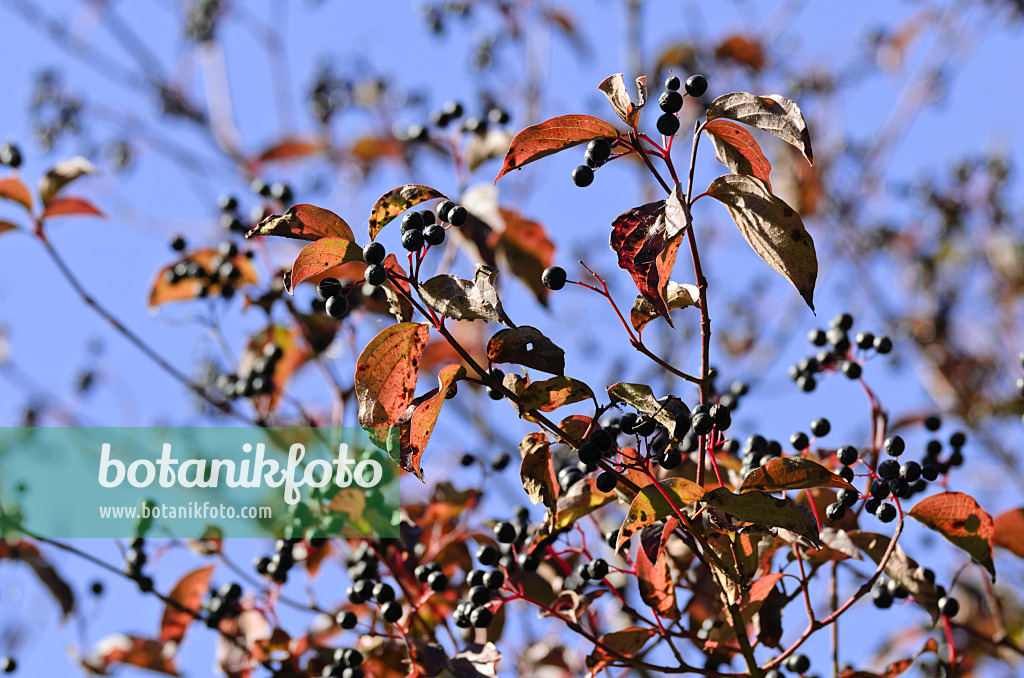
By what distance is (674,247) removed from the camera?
4.61 ft

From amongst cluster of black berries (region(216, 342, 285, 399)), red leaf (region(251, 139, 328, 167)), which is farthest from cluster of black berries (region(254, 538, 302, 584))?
red leaf (region(251, 139, 328, 167))

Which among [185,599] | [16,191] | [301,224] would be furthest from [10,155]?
[301,224]

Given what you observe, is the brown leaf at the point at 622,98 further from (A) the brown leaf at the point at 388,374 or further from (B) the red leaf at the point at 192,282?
(B) the red leaf at the point at 192,282

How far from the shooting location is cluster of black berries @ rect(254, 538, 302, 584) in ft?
6.89

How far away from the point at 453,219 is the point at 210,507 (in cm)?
143

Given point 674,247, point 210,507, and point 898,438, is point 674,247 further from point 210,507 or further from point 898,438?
point 210,507

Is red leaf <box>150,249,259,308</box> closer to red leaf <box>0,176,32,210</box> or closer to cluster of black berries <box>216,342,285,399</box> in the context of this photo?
cluster of black berries <box>216,342,285,399</box>

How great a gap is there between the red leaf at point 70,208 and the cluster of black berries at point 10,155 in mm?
147

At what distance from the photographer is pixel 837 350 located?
2059 millimetres

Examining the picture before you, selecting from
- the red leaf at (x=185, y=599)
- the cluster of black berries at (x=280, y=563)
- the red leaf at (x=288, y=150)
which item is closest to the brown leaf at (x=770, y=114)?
the cluster of black berries at (x=280, y=563)

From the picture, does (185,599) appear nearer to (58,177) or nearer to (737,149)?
(58,177)

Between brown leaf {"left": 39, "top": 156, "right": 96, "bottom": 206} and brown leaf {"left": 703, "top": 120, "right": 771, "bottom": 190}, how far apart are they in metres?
1.86

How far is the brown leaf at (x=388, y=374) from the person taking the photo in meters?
1.37

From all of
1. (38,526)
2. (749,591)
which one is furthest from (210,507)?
(749,591)
